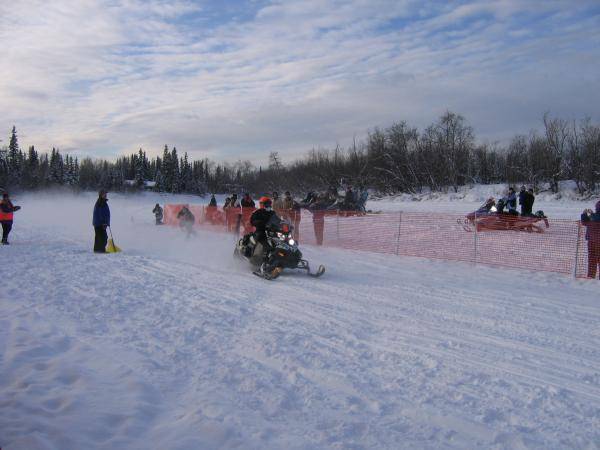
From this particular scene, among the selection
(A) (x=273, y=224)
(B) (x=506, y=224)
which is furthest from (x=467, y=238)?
(A) (x=273, y=224)

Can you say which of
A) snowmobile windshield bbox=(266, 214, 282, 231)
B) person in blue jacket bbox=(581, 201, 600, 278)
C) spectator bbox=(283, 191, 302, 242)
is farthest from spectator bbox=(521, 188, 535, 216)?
snowmobile windshield bbox=(266, 214, 282, 231)

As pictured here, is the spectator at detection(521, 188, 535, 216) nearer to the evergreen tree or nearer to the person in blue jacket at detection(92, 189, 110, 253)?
the person in blue jacket at detection(92, 189, 110, 253)

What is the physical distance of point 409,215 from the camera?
632 inches

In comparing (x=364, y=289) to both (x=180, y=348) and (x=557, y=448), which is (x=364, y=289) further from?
(x=557, y=448)

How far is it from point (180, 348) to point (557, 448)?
366cm

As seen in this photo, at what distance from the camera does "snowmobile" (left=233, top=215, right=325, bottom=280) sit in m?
9.53

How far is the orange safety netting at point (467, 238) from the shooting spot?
455 inches

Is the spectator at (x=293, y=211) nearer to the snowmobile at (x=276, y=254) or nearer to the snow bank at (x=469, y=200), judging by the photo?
the snowmobile at (x=276, y=254)

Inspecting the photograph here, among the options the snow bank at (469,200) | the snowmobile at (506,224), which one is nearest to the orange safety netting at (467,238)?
the snowmobile at (506,224)

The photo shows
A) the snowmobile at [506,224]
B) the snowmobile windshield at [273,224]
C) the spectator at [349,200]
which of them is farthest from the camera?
the spectator at [349,200]

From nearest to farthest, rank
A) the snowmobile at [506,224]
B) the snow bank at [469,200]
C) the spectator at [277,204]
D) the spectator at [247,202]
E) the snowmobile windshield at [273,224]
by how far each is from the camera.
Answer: the snowmobile windshield at [273,224], the snowmobile at [506,224], the spectator at [277,204], the spectator at [247,202], the snow bank at [469,200]

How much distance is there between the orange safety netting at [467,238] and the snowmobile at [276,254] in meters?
4.95

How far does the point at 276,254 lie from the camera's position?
9.55 m

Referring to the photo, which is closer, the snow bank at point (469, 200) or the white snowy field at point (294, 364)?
the white snowy field at point (294, 364)
